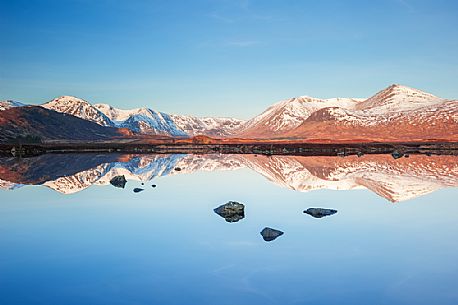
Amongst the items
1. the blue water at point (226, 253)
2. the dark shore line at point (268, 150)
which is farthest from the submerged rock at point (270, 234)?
the dark shore line at point (268, 150)

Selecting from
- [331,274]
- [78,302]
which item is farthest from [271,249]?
[78,302]

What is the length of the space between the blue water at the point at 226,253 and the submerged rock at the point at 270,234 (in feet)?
1.20

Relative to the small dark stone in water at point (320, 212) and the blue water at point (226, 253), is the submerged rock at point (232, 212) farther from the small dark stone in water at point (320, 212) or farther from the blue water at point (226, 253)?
the small dark stone in water at point (320, 212)

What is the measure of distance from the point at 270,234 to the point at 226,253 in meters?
2.37

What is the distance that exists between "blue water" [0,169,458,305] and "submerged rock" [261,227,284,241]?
0.36 m

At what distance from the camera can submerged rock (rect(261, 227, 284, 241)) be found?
1439cm

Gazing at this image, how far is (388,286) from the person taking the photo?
32.8ft

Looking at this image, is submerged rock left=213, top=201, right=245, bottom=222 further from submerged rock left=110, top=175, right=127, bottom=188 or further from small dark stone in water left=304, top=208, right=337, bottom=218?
submerged rock left=110, top=175, right=127, bottom=188

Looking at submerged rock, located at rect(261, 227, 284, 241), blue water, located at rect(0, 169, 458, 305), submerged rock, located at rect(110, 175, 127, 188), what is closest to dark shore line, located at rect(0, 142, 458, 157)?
submerged rock, located at rect(110, 175, 127, 188)

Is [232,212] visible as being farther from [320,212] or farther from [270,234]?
[270,234]

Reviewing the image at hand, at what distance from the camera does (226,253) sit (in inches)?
502

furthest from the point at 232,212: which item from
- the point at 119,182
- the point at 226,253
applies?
the point at 119,182

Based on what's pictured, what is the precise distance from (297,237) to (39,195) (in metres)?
17.7

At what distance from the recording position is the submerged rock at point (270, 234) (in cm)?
1439
